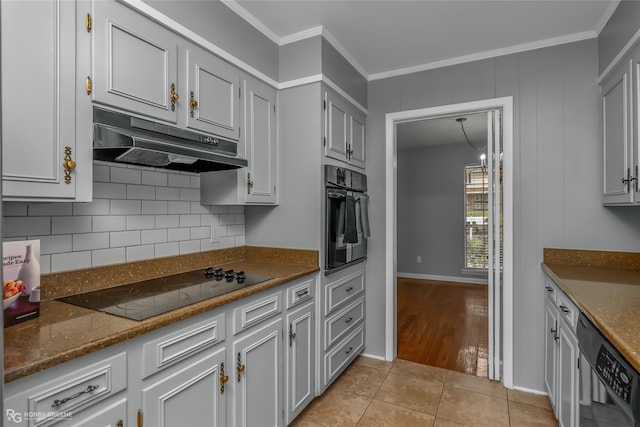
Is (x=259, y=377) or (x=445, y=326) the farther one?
(x=445, y=326)

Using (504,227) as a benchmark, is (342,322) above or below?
below

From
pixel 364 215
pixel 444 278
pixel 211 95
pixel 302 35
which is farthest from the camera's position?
pixel 444 278

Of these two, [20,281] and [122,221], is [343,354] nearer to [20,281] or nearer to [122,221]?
[122,221]

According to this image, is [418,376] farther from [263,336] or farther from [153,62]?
[153,62]

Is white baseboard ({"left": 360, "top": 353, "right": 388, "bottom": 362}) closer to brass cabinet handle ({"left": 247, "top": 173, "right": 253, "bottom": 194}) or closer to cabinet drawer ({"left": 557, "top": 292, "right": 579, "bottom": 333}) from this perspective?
cabinet drawer ({"left": 557, "top": 292, "right": 579, "bottom": 333})

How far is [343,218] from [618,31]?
6.53 feet

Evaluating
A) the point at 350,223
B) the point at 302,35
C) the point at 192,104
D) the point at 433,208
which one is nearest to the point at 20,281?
the point at 192,104

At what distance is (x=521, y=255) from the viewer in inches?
101

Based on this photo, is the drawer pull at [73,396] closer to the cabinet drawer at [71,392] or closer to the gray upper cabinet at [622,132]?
the cabinet drawer at [71,392]

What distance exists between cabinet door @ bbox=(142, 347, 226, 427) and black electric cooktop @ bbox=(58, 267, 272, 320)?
242mm

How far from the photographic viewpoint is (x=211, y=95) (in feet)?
6.32

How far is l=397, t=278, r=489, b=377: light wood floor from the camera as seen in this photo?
3.01 m

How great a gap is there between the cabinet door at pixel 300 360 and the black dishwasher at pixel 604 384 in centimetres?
140

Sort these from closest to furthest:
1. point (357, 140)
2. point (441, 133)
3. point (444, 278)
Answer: point (357, 140) < point (441, 133) < point (444, 278)
